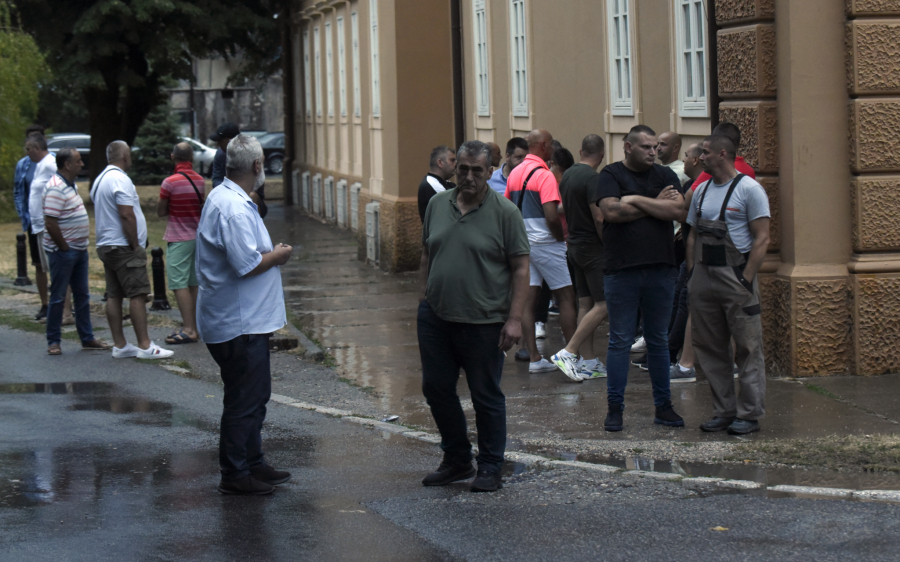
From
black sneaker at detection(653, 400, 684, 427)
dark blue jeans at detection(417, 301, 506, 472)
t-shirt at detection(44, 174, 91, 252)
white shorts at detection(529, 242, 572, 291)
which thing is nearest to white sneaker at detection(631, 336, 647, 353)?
white shorts at detection(529, 242, 572, 291)

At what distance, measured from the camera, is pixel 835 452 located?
636 centimetres

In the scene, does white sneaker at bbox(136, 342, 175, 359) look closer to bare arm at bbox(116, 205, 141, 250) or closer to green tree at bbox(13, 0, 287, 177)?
bare arm at bbox(116, 205, 141, 250)

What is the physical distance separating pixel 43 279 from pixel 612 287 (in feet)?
26.6

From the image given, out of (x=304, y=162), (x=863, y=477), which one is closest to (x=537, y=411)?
(x=863, y=477)

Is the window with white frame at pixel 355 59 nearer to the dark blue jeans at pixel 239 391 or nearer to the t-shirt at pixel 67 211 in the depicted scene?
the t-shirt at pixel 67 211

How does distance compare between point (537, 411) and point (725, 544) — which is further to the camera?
point (537, 411)

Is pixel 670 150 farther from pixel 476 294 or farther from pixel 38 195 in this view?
pixel 38 195

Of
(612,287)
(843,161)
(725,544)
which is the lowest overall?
(725,544)

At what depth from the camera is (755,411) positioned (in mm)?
7039

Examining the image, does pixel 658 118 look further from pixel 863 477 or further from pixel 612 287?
pixel 863 477

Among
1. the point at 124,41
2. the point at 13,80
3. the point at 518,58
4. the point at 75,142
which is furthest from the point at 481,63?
the point at 75,142

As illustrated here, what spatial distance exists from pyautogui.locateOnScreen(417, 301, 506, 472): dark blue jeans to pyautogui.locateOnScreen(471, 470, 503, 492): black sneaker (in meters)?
0.04

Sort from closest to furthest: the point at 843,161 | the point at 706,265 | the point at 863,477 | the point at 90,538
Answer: the point at 90,538
the point at 863,477
the point at 706,265
the point at 843,161

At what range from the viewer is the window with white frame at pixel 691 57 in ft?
33.3
